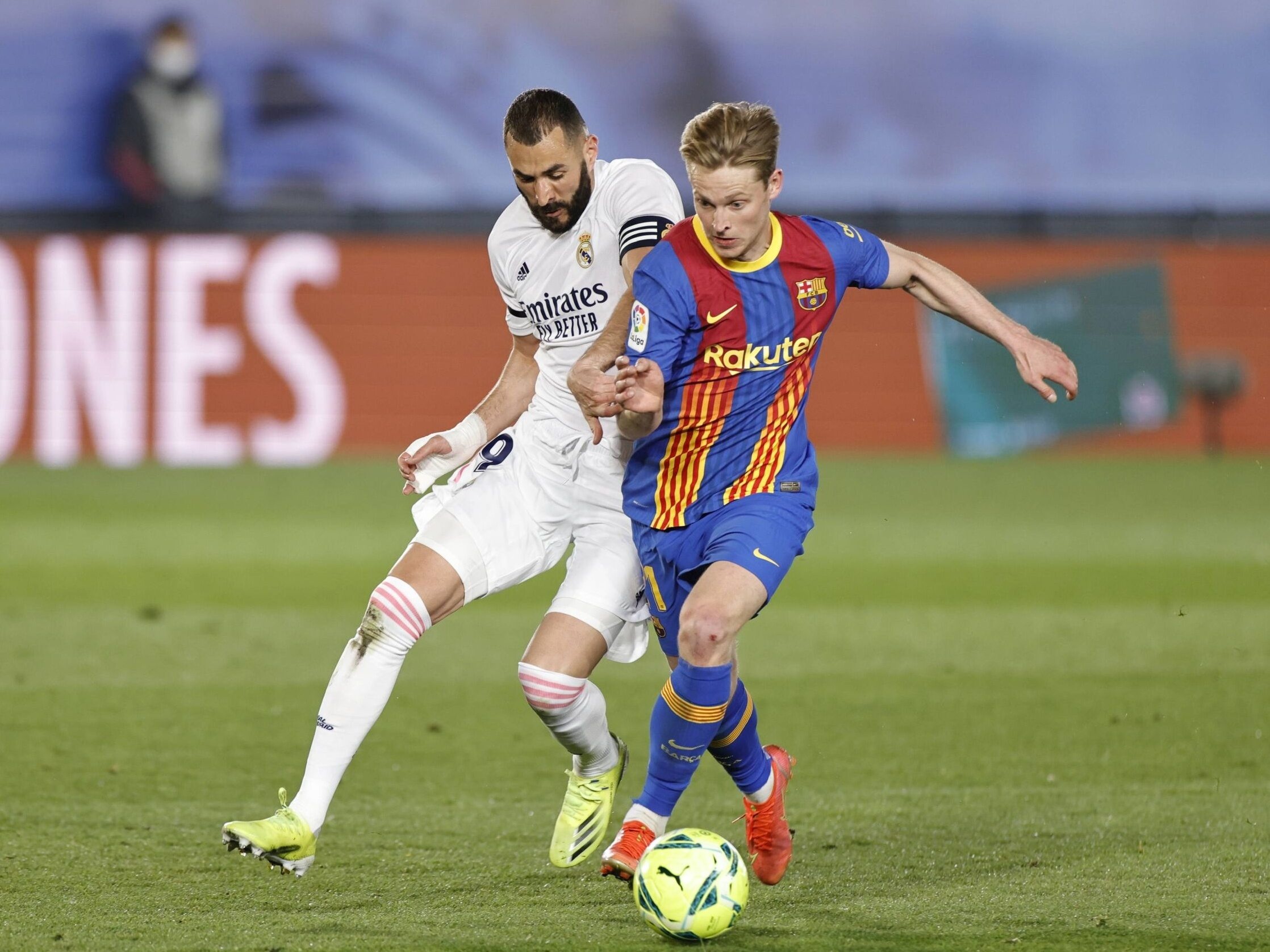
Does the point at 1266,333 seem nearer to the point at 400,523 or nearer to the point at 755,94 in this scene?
the point at 755,94

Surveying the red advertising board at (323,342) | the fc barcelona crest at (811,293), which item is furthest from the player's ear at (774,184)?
the red advertising board at (323,342)

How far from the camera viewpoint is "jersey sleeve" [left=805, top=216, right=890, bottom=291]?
177 inches

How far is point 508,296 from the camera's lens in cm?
502

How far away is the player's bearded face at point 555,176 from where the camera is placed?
4562mm

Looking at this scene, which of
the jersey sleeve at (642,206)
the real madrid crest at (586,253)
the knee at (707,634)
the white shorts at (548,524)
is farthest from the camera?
the real madrid crest at (586,253)

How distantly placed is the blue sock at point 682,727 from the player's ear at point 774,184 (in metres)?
1.17

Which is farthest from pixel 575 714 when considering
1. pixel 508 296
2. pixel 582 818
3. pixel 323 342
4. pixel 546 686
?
pixel 323 342

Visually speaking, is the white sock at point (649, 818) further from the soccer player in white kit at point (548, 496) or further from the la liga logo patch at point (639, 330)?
the la liga logo patch at point (639, 330)

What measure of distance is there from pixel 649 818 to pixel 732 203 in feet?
5.17

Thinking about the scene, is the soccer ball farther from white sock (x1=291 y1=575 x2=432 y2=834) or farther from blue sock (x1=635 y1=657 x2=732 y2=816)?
white sock (x1=291 y1=575 x2=432 y2=834)

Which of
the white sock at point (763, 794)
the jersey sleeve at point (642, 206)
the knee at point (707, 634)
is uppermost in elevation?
the jersey sleeve at point (642, 206)

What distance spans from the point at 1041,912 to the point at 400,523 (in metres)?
8.57

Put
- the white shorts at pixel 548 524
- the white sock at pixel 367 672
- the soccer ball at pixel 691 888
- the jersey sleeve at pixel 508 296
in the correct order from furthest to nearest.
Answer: the jersey sleeve at pixel 508 296 < the white shorts at pixel 548 524 < the white sock at pixel 367 672 < the soccer ball at pixel 691 888

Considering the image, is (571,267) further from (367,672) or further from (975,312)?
(367,672)
